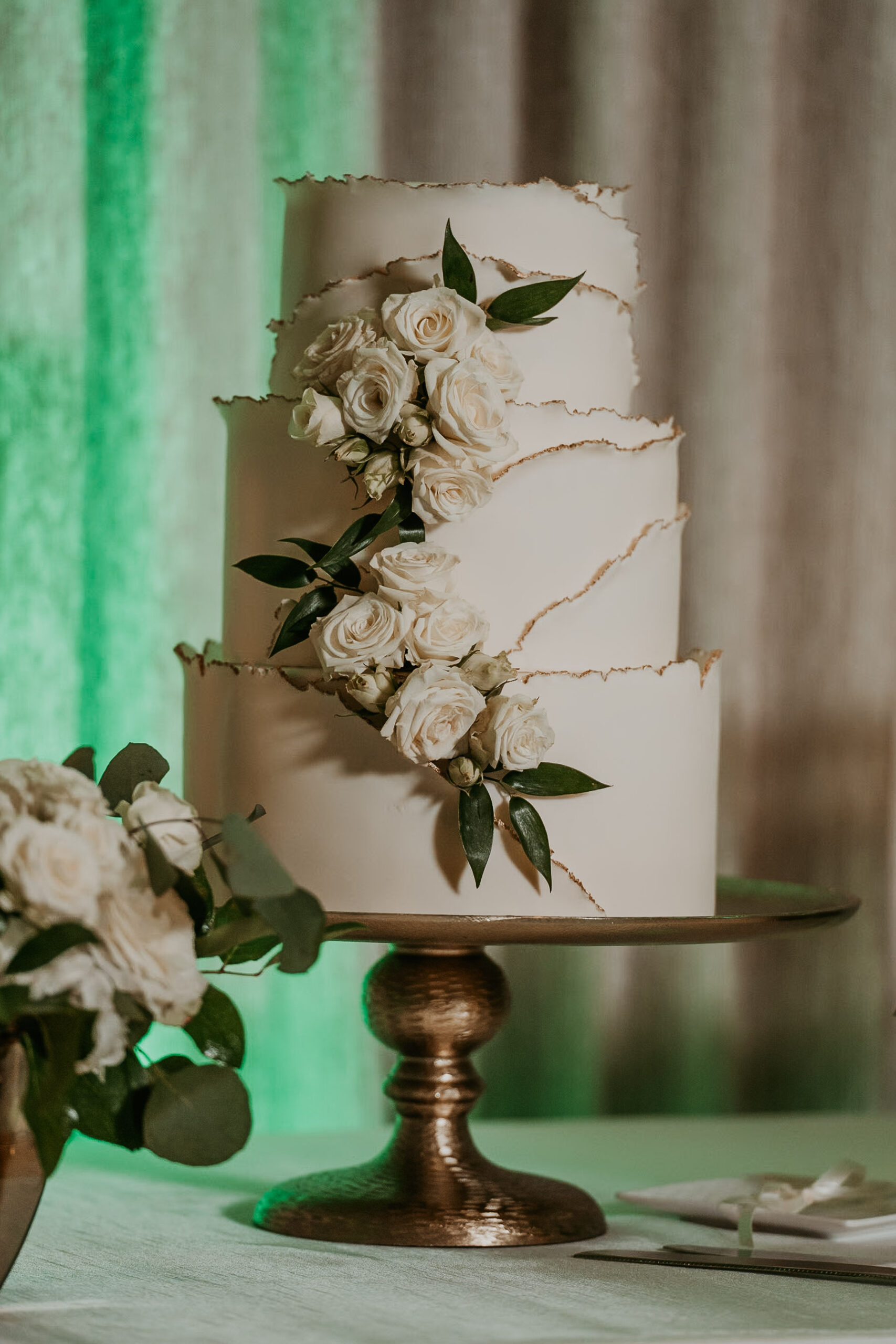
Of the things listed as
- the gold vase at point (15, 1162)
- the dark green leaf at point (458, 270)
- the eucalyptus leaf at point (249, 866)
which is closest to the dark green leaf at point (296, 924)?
the eucalyptus leaf at point (249, 866)

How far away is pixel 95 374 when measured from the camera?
5.48ft

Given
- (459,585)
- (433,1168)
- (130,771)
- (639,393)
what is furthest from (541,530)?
(639,393)

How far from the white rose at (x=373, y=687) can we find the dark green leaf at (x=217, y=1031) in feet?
0.85

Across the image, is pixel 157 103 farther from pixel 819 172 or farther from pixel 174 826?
pixel 174 826

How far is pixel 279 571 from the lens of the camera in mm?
1146

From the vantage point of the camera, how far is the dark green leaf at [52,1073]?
0.79 m

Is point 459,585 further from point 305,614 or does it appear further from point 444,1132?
point 444,1132

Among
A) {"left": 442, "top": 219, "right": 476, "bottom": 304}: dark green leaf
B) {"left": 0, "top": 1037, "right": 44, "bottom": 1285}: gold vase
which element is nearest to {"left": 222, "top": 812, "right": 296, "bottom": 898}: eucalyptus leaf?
{"left": 0, "top": 1037, "right": 44, "bottom": 1285}: gold vase

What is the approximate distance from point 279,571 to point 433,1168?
0.42 meters

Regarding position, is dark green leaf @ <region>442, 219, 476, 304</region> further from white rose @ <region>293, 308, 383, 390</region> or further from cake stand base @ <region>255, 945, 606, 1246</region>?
cake stand base @ <region>255, 945, 606, 1246</region>

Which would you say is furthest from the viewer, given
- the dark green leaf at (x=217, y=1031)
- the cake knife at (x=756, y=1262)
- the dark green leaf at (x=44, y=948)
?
the cake knife at (x=756, y=1262)

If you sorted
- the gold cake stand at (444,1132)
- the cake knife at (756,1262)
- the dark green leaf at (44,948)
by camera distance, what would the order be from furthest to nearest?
the gold cake stand at (444,1132)
the cake knife at (756,1262)
the dark green leaf at (44,948)

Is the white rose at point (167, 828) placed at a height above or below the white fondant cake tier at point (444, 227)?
below

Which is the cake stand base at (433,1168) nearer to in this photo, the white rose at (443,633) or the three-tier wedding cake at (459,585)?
the three-tier wedding cake at (459,585)
